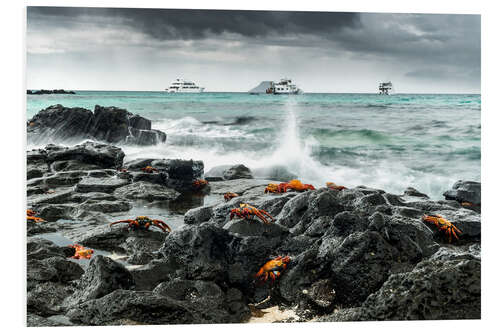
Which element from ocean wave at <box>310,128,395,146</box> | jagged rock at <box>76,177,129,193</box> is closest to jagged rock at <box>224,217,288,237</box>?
ocean wave at <box>310,128,395,146</box>

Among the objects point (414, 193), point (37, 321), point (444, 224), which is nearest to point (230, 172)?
point (414, 193)

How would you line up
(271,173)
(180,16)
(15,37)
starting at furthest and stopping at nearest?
(271,173)
(180,16)
(15,37)

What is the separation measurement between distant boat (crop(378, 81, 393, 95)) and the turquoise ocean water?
7 centimetres

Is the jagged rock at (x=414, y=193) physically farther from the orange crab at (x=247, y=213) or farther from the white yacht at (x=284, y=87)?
the orange crab at (x=247, y=213)

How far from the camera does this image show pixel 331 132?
5387mm

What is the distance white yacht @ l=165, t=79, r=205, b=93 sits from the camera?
509 cm

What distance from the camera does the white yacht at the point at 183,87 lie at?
509 centimetres

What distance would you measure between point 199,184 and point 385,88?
245 cm

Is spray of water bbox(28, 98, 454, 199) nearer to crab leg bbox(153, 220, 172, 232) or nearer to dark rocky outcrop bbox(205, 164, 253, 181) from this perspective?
dark rocky outcrop bbox(205, 164, 253, 181)

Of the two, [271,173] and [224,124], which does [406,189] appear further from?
[224,124]

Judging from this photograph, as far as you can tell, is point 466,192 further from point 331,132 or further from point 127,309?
point 127,309
